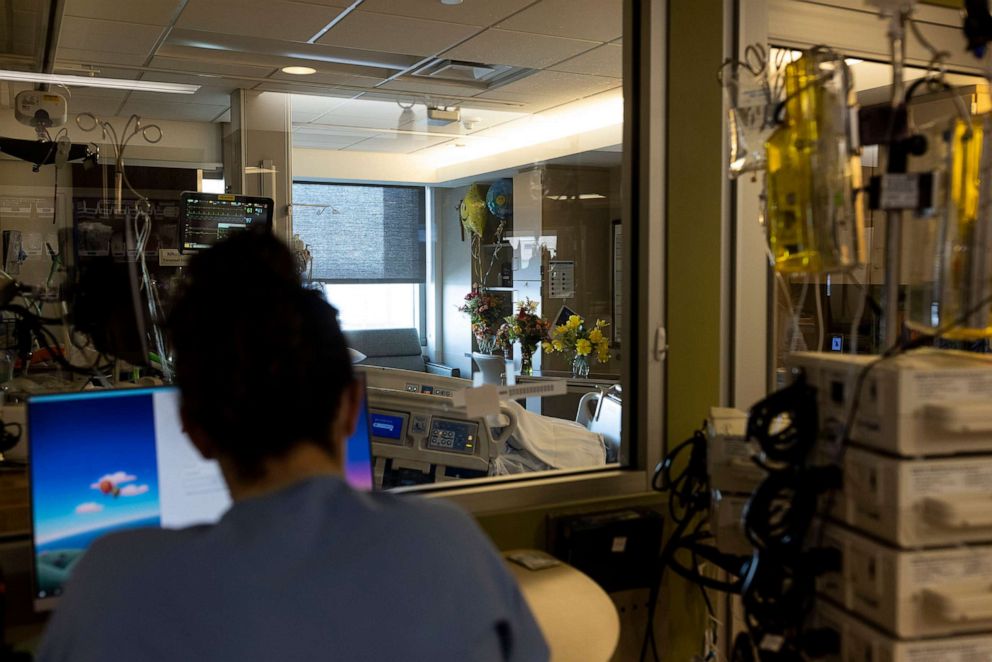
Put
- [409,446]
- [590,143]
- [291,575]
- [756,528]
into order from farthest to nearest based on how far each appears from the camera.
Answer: [590,143]
[409,446]
[756,528]
[291,575]

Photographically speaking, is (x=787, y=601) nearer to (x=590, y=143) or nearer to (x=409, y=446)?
(x=409, y=446)

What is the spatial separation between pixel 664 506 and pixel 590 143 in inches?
136

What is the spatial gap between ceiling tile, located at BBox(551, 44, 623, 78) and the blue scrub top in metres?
3.28

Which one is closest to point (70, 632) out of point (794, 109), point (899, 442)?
point (899, 442)

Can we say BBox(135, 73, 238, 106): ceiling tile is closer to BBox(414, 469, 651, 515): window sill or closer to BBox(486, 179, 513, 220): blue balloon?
BBox(486, 179, 513, 220): blue balloon

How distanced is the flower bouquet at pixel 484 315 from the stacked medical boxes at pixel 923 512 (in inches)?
136

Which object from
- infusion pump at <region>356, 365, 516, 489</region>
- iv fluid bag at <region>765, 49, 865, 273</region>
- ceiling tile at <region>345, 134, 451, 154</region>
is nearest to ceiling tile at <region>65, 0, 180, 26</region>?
infusion pump at <region>356, 365, 516, 489</region>

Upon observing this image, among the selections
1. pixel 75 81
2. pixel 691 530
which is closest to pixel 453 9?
pixel 75 81

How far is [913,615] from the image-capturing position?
1.40 m

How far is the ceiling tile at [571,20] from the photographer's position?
10.9 ft

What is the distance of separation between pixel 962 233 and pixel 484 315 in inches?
166

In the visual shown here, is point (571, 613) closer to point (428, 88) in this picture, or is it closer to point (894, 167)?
point (894, 167)

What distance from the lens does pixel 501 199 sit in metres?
5.95

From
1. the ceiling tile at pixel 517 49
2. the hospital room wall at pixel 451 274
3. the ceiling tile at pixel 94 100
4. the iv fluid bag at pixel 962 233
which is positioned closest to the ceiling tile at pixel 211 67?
the ceiling tile at pixel 94 100
